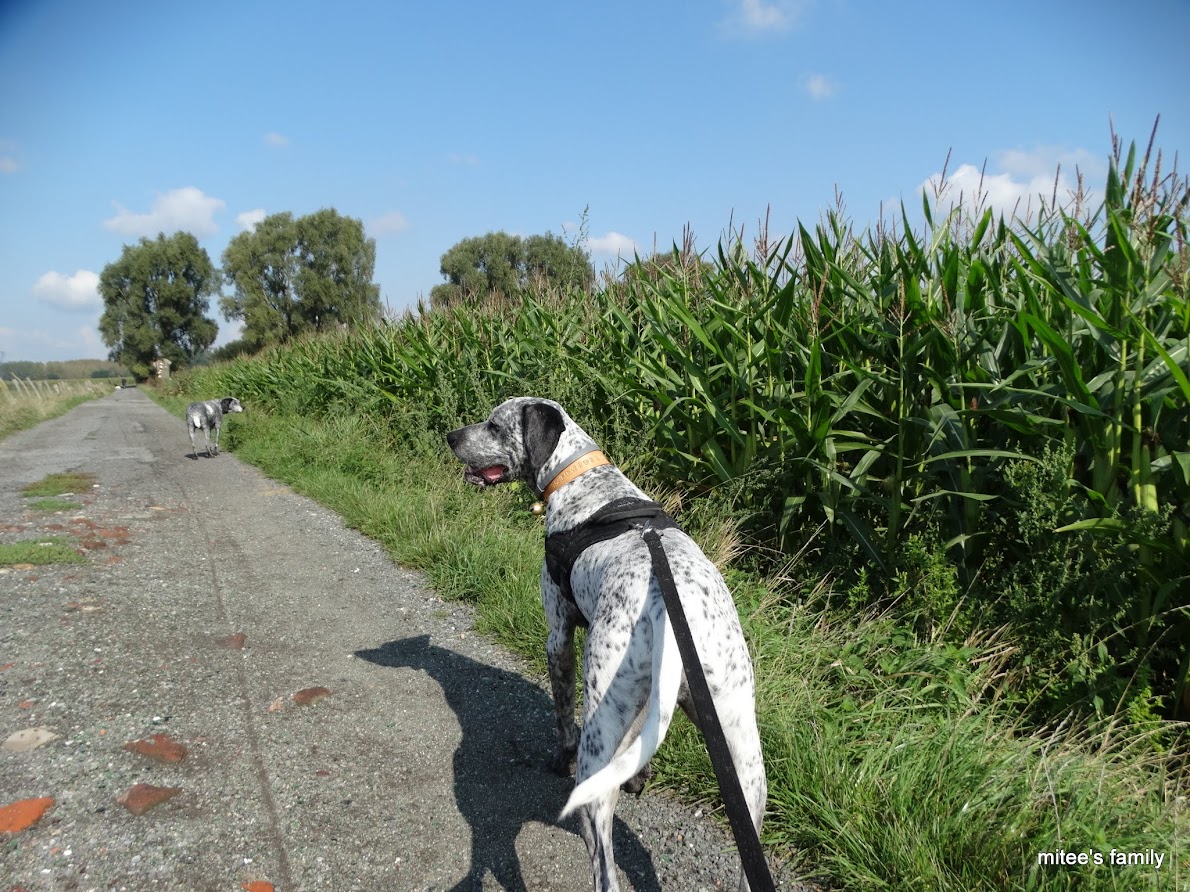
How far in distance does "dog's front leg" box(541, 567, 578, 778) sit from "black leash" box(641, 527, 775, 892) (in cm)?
119

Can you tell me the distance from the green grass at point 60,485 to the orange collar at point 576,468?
790cm

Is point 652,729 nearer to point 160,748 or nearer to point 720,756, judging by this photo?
point 720,756

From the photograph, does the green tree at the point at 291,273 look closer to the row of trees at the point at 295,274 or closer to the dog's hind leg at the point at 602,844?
the row of trees at the point at 295,274

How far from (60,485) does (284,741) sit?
7.73m

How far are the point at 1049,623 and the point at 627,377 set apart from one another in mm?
3391

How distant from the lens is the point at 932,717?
10.0ft

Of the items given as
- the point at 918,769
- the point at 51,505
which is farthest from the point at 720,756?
the point at 51,505

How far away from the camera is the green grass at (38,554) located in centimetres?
543

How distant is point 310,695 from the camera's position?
11.9 ft

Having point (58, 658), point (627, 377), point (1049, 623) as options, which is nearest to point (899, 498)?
point (1049, 623)

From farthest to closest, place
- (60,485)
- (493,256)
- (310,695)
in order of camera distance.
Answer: (493,256) → (60,485) → (310,695)

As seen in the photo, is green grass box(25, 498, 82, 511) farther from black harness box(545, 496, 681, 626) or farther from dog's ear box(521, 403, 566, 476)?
black harness box(545, 496, 681, 626)

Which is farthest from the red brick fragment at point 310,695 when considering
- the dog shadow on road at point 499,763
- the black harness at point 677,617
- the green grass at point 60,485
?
the green grass at point 60,485

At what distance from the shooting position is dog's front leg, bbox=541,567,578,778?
305cm
